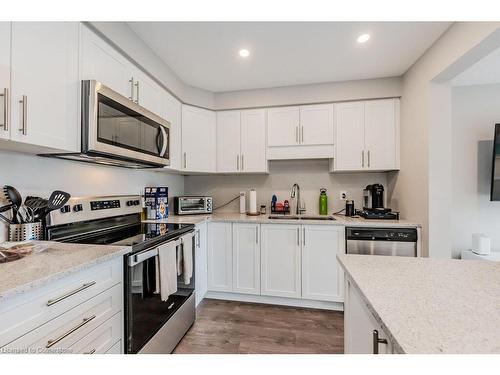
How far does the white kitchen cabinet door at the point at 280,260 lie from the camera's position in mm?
2305

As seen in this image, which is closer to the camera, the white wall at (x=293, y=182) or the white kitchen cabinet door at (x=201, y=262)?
the white kitchen cabinet door at (x=201, y=262)

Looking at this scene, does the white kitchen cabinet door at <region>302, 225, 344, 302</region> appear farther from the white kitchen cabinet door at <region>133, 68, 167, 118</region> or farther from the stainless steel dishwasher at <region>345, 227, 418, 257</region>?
the white kitchen cabinet door at <region>133, 68, 167, 118</region>

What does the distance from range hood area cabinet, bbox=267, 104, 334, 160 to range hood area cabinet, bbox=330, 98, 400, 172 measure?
0.35 ft

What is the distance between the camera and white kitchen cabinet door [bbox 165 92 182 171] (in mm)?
2281

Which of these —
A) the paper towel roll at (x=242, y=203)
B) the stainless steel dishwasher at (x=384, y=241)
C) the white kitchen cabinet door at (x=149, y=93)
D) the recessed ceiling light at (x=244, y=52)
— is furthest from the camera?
the paper towel roll at (x=242, y=203)

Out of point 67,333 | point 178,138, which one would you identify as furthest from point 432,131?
point 67,333

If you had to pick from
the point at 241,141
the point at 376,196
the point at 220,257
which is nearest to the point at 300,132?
the point at 241,141

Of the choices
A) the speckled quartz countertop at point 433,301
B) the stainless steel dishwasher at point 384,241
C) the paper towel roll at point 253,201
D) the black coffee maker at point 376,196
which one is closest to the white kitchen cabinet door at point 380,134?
the black coffee maker at point 376,196

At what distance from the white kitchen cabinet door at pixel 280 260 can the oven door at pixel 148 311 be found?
892 millimetres

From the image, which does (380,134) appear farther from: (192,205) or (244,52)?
(192,205)

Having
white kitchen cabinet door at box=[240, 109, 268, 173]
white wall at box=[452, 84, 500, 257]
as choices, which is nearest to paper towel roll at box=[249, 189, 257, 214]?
white kitchen cabinet door at box=[240, 109, 268, 173]

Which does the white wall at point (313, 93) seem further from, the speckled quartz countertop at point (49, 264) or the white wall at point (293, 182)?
the speckled quartz countertop at point (49, 264)

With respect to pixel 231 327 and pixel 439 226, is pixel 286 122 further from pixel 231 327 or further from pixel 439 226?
pixel 231 327

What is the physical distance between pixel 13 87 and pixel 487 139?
3998 millimetres
